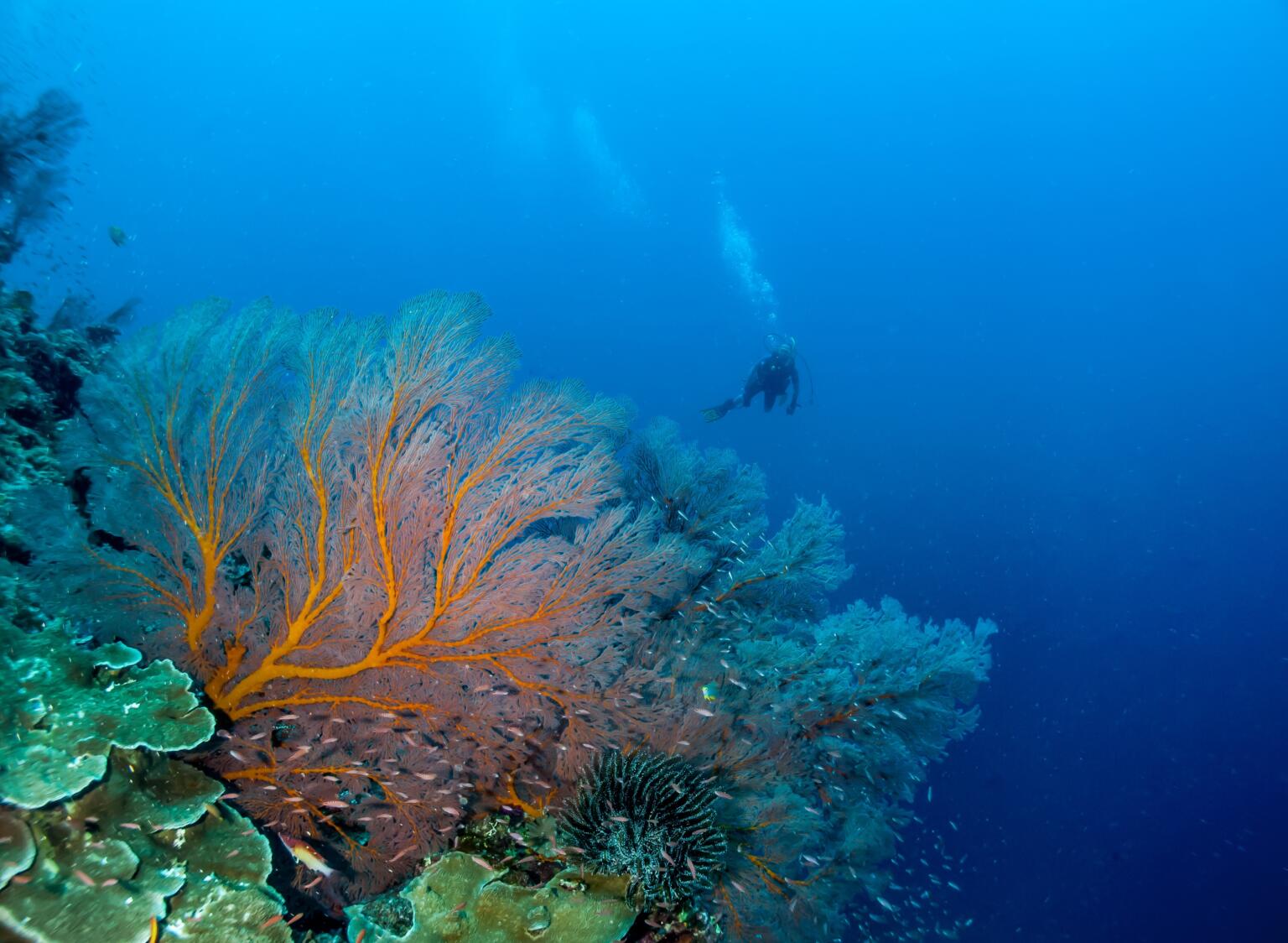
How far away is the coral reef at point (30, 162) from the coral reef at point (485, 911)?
453 inches

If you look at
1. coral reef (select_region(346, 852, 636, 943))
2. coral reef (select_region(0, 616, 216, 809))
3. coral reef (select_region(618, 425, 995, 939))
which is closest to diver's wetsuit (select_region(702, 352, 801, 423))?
coral reef (select_region(618, 425, 995, 939))

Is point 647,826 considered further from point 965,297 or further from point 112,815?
point 965,297

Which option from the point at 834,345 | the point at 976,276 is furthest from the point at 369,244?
the point at 976,276

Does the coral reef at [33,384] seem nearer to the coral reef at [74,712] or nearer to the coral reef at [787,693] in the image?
the coral reef at [74,712]

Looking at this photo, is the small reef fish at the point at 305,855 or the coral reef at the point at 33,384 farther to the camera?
the coral reef at the point at 33,384

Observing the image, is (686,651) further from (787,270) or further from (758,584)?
(787,270)

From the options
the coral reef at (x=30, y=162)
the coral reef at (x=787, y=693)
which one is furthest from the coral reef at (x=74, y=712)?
the coral reef at (x=30, y=162)

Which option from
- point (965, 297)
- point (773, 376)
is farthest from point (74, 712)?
point (965, 297)

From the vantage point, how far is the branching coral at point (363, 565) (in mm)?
3646

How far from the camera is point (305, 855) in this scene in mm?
3160

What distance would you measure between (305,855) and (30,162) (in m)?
11.8

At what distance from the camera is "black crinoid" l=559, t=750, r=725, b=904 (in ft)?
10.3

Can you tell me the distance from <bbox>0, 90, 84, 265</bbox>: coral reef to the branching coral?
27.6 feet

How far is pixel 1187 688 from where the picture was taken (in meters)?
32.5
